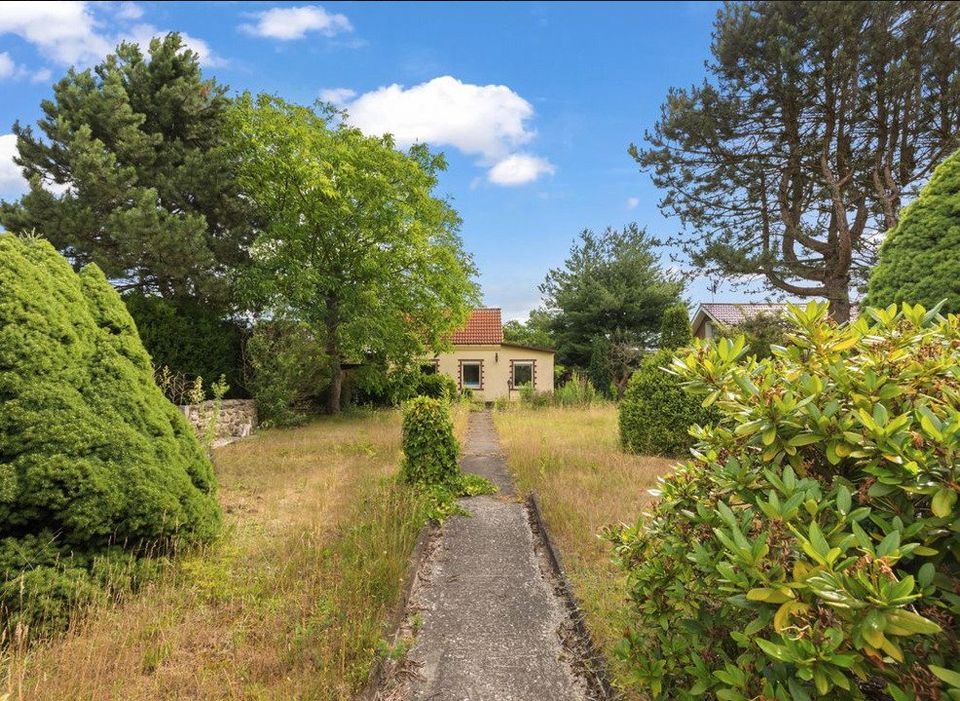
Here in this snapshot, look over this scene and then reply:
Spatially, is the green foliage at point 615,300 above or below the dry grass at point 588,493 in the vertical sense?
above

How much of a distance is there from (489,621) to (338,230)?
13.6m

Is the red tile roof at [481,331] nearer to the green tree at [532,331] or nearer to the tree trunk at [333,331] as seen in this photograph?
the green tree at [532,331]

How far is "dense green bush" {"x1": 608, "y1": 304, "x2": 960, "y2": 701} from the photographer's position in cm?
127

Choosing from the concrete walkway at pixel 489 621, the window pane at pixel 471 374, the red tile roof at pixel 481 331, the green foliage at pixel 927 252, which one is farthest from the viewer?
the window pane at pixel 471 374

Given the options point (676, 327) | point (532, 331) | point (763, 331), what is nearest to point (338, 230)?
point (676, 327)

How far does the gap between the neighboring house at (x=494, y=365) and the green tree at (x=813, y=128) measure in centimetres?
1058

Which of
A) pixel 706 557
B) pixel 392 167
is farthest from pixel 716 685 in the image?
pixel 392 167

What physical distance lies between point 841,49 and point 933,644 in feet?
58.6

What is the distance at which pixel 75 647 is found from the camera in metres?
2.93

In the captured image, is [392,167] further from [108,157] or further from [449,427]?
[449,427]

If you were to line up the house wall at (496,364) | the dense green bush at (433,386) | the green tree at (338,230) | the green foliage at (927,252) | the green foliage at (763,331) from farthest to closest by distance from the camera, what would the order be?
the house wall at (496,364), the dense green bush at (433,386), the green foliage at (763,331), the green tree at (338,230), the green foliage at (927,252)

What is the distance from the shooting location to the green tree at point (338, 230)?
14000mm

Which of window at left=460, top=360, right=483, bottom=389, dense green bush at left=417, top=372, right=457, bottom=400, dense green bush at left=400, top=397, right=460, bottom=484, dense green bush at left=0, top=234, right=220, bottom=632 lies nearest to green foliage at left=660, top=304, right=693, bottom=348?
dense green bush at left=400, top=397, right=460, bottom=484

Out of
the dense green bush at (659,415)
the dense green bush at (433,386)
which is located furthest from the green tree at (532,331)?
the dense green bush at (659,415)
